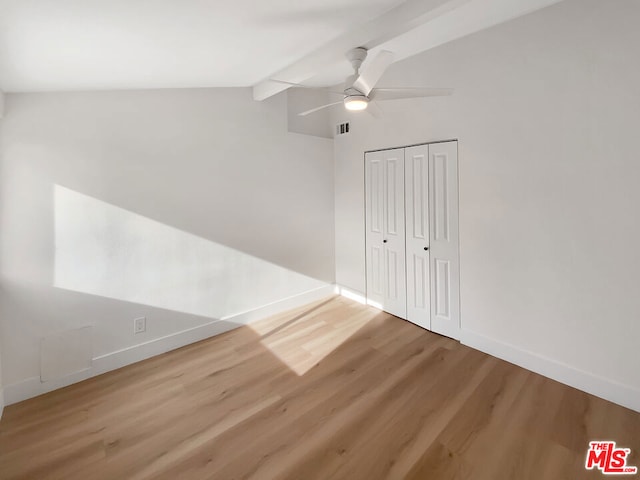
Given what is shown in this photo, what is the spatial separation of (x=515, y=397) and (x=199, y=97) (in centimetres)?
387

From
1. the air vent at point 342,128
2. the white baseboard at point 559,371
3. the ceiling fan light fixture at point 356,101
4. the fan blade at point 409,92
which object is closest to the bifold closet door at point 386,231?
the air vent at point 342,128

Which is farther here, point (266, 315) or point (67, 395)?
point (266, 315)

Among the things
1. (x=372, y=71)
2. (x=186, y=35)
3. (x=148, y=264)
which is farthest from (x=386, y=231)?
(x=186, y=35)

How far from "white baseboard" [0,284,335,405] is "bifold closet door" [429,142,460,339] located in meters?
1.75

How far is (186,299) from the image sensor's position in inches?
120

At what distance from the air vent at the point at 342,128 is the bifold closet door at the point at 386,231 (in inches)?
21.5

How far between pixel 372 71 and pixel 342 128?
2174mm

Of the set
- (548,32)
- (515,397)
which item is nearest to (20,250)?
(515,397)

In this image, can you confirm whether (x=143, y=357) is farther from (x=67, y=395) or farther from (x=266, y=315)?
(x=266, y=315)

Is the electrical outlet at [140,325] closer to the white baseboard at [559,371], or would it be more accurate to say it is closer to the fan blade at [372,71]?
the fan blade at [372,71]

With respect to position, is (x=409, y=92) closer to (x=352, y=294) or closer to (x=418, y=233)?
(x=418, y=233)

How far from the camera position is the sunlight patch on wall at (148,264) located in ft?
7.87

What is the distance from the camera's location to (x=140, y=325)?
277 cm

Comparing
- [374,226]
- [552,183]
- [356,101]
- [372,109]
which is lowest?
[374,226]
